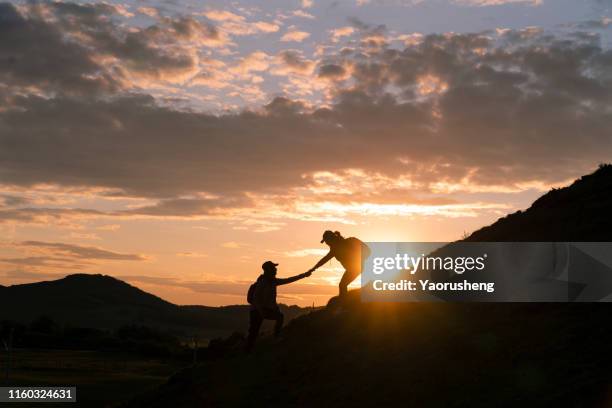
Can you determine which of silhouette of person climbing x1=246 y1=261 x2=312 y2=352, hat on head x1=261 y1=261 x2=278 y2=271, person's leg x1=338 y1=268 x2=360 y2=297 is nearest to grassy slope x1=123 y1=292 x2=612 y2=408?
person's leg x1=338 y1=268 x2=360 y2=297

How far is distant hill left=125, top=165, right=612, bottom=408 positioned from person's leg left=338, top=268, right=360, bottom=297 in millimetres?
684

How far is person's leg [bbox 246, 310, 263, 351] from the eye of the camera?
23.5 meters

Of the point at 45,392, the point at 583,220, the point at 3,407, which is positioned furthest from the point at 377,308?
the point at 45,392

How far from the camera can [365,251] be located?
24250 mm

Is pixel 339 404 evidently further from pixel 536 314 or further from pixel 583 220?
pixel 583 220

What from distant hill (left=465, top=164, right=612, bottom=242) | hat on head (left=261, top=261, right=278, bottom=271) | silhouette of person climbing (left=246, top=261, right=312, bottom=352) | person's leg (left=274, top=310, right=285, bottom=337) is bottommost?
Answer: person's leg (left=274, top=310, right=285, bottom=337)

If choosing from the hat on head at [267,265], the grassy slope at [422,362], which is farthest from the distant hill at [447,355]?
the hat on head at [267,265]

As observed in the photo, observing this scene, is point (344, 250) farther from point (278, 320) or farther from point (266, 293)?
point (278, 320)

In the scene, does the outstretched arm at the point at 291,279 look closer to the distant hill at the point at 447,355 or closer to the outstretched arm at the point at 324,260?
the outstretched arm at the point at 324,260

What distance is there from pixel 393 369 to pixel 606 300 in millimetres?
5557

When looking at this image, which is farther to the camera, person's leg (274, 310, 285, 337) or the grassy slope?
person's leg (274, 310, 285, 337)

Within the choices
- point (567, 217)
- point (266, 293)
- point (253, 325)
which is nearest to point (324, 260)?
point (266, 293)

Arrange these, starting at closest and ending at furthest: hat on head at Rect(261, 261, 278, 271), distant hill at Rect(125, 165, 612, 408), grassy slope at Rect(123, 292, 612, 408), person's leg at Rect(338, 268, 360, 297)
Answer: grassy slope at Rect(123, 292, 612, 408) < distant hill at Rect(125, 165, 612, 408) < hat on head at Rect(261, 261, 278, 271) < person's leg at Rect(338, 268, 360, 297)

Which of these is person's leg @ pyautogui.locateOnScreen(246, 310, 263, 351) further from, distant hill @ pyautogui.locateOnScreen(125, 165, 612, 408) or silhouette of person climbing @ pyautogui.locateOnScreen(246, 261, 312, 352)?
distant hill @ pyautogui.locateOnScreen(125, 165, 612, 408)
